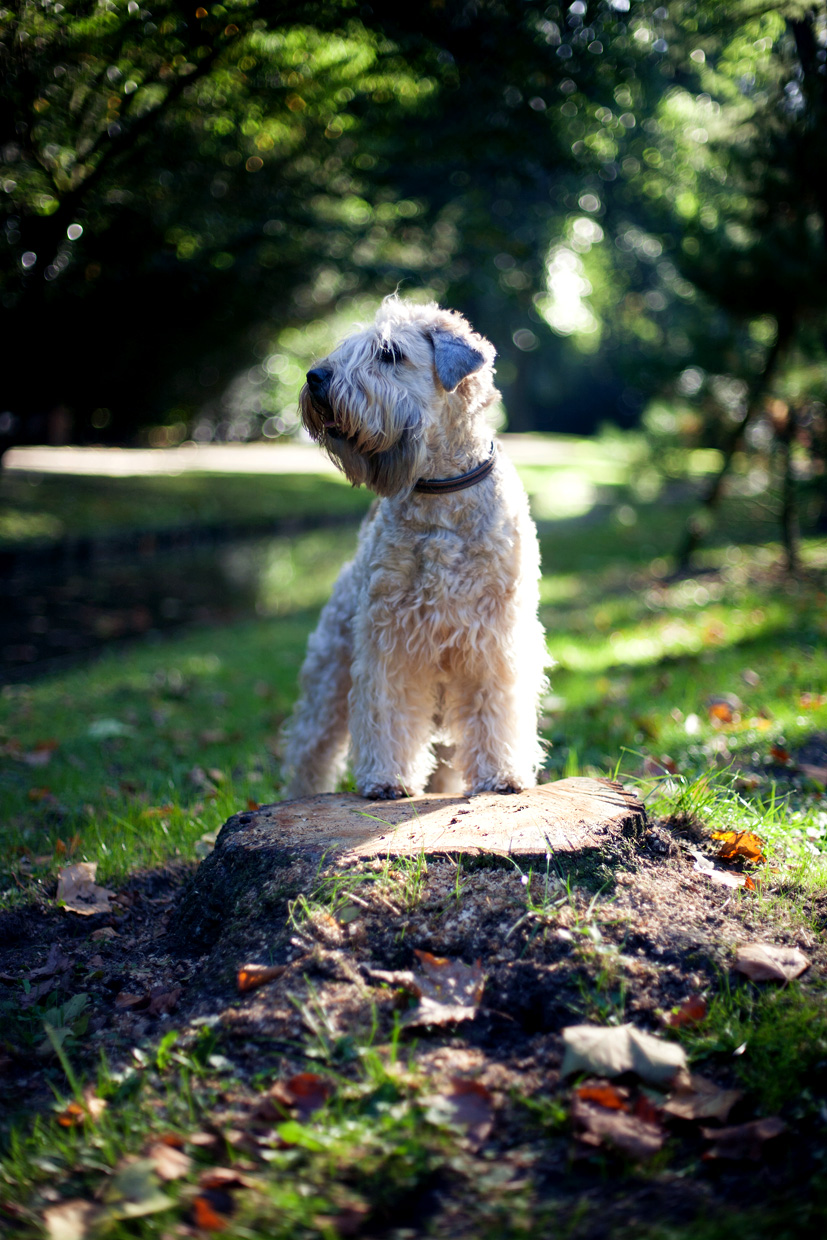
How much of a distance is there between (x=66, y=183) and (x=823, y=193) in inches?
307

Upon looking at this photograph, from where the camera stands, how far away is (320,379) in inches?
142

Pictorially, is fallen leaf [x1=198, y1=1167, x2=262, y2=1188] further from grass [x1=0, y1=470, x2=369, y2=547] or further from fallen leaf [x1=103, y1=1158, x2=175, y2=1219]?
grass [x1=0, y1=470, x2=369, y2=547]

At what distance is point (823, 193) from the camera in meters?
9.03

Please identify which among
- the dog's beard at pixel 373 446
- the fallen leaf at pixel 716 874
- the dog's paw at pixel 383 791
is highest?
the dog's beard at pixel 373 446

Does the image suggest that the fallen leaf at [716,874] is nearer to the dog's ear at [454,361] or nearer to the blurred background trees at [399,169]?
the dog's ear at [454,361]

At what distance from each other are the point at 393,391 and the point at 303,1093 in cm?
258

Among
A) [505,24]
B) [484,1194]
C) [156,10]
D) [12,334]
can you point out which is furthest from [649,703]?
[12,334]

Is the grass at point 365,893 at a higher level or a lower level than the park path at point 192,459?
lower

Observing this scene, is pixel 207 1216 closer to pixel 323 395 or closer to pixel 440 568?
pixel 440 568

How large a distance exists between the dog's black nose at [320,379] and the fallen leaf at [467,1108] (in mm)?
2595

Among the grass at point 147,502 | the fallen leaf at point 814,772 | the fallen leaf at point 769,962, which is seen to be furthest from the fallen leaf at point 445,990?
the grass at point 147,502

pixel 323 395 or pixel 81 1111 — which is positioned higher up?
pixel 323 395

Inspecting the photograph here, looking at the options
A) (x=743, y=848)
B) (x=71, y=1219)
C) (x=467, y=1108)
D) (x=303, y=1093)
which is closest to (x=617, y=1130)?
(x=467, y=1108)

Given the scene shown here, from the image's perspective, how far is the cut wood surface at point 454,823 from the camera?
2.80 meters
